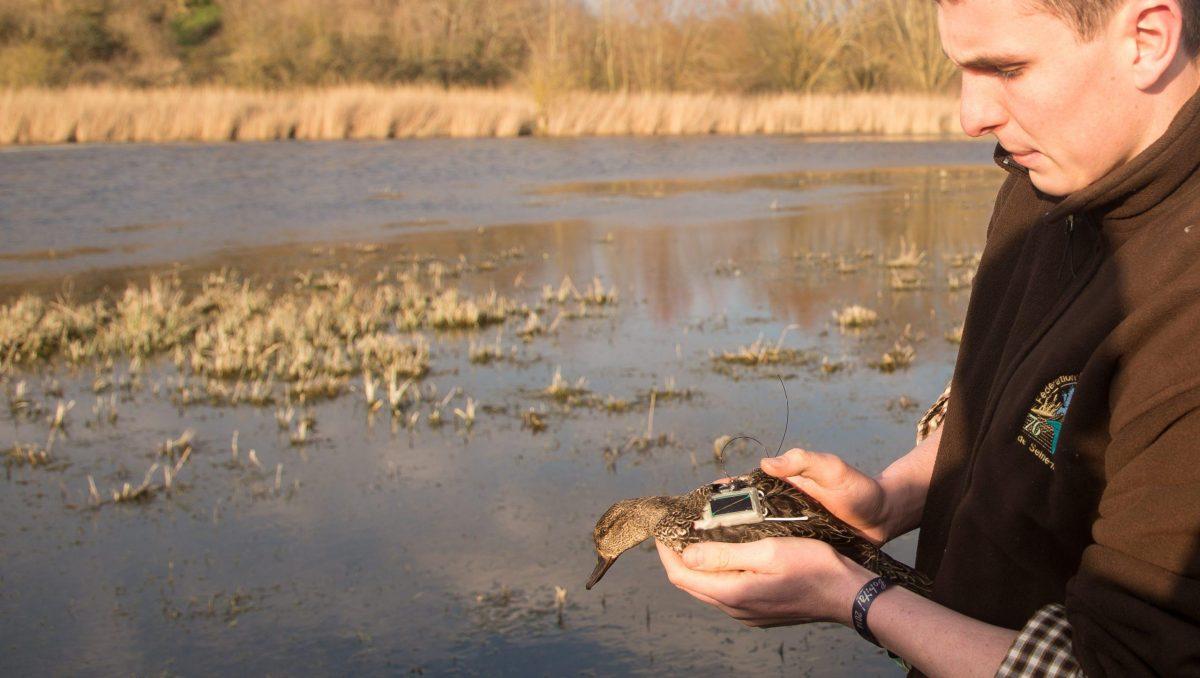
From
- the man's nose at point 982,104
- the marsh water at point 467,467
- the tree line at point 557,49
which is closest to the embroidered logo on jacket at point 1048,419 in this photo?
the man's nose at point 982,104

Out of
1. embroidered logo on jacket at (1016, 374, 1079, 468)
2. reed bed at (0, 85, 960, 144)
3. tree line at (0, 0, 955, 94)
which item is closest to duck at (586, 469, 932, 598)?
embroidered logo on jacket at (1016, 374, 1079, 468)

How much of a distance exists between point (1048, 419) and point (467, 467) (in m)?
4.48

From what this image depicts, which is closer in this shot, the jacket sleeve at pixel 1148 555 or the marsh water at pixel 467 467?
the jacket sleeve at pixel 1148 555

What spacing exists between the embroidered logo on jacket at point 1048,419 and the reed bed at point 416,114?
25653mm

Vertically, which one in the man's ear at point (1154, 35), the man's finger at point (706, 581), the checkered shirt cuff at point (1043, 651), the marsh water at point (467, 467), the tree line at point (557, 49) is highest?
the tree line at point (557, 49)

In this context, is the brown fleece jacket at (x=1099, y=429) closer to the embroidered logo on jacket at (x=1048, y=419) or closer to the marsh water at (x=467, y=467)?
the embroidered logo on jacket at (x=1048, y=419)

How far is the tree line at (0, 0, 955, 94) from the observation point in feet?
125

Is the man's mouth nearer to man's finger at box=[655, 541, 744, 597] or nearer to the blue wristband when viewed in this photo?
the blue wristband

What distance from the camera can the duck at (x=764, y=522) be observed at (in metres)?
2.40

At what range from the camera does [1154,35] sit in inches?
65.7

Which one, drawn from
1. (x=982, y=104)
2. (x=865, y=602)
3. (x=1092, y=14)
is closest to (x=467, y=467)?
(x=865, y=602)

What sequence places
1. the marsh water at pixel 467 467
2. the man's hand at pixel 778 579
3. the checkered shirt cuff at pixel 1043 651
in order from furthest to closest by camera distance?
the marsh water at pixel 467 467
the man's hand at pixel 778 579
the checkered shirt cuff at pixel 1043 651

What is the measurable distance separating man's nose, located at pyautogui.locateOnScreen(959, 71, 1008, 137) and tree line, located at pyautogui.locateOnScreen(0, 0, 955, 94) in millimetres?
33301

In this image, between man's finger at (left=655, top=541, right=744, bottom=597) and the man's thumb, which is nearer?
man's finger at (left=655, top=541, right=744, bottom=597)
